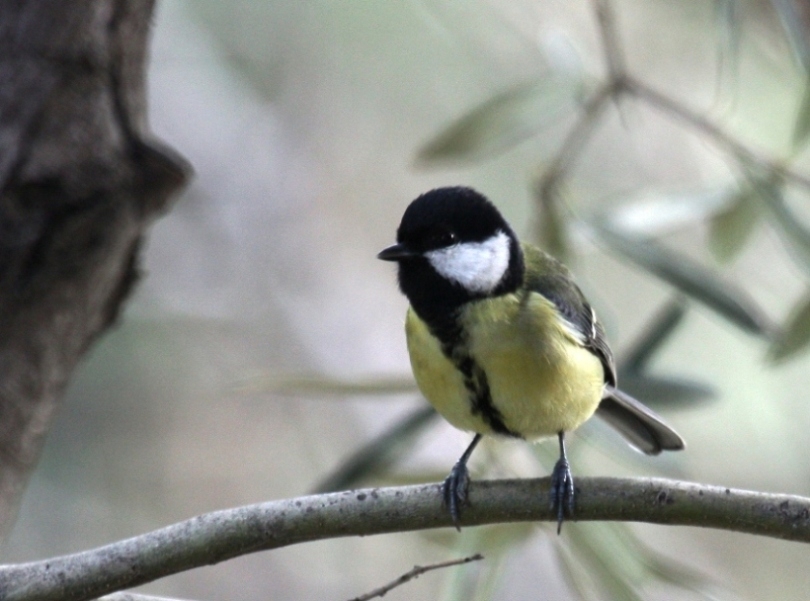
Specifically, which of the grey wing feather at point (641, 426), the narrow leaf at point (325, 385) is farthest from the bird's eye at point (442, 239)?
the grey wing feather at point (641, 426)

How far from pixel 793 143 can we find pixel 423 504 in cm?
118

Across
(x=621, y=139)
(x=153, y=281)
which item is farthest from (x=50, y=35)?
(x=621, y=139)

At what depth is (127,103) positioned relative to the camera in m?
1.85

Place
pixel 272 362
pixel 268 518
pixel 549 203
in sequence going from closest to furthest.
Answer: pixel 268 518
pixel 549 203
pixel 272 362

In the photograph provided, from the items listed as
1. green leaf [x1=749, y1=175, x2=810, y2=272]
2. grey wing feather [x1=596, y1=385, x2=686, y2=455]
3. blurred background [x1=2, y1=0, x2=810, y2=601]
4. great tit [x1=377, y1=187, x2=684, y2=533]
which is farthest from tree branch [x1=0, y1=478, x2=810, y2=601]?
blurred background [x1=2, y1=0, x2=810, y2=601]

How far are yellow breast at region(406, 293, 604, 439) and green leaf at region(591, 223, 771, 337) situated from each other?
1.14 ft

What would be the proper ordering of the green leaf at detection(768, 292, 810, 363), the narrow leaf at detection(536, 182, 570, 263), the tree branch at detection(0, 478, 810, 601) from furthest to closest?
the narrow leaf at detection(536, 182, 570, 263)
the green leaf at detection(768, 292, 810, 363)
the tree branch at detection(0, 478, 810, 601)

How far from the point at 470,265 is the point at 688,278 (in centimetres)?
50

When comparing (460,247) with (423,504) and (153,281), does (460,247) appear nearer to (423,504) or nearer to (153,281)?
(423,504)

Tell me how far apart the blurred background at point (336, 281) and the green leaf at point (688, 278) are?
3.89ft

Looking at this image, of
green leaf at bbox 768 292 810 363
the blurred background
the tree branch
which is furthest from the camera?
the blurred background

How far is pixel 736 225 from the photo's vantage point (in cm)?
234

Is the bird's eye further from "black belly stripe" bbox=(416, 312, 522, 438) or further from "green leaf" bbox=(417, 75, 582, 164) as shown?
"green leaf" bbox=(417, 75, 582, 164)

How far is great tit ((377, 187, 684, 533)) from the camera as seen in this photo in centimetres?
176
